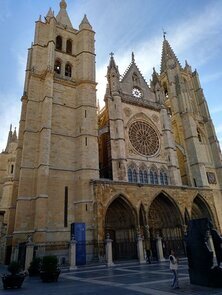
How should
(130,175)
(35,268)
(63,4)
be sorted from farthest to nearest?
(63,4), (130,175), (35,268)

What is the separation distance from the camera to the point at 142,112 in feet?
80.7

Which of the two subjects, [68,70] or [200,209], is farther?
[68,70]

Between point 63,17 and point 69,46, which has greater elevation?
point 63,17

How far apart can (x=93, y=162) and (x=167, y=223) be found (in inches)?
332

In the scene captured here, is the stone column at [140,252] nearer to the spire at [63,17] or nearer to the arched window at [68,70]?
the arched window at [68,70]

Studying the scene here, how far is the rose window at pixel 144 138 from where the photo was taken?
22.8 m

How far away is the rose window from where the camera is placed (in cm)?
2280

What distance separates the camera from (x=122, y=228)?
18453mm

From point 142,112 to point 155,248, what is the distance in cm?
1324

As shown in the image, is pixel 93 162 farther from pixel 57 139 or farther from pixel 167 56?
pixel 167 56

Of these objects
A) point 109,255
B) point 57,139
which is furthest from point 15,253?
point 57,139

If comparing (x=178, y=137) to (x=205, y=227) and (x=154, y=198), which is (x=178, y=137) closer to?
(x=154, y=198)

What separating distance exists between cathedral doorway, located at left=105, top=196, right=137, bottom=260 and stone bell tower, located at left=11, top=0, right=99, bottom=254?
297 cm

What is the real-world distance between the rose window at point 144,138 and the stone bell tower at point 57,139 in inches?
186
